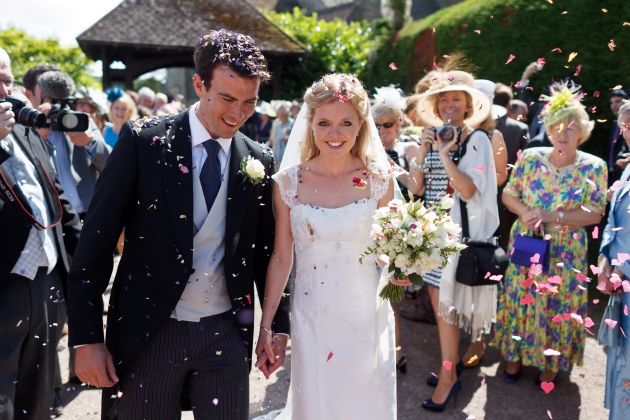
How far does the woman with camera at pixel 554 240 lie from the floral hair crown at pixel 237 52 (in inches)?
123

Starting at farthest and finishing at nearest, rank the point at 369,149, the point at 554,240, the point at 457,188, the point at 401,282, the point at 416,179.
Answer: the point at 416,179
the point at 554,240
the point at 457,188
the point at 369,149
the point at 401,282

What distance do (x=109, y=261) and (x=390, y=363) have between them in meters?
1.67

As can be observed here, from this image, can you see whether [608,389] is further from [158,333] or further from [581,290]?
[158,333]

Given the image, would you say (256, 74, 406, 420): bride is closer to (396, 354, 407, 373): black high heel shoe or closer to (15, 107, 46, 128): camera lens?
(15, 107, 46, 128): camera lens

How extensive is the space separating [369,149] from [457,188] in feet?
4.77

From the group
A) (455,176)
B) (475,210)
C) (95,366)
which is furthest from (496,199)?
(95,366)

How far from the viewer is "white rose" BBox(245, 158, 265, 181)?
266 cm

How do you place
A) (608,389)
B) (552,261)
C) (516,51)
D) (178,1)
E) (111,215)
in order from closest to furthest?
(111,215) < (608,389) < (552,261) < (516,51) < (178,1)

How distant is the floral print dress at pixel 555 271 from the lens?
4793 millimetres

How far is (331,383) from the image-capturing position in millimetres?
3172

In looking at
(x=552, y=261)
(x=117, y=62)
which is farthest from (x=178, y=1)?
(x=552, y=261)

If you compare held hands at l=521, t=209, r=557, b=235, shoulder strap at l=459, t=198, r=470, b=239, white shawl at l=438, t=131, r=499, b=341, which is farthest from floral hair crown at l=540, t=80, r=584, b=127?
shoulder strap at l=459, t=198, r=470, b=239

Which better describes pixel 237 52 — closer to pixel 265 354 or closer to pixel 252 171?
pixel 252 171

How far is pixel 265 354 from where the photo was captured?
2.89 m
